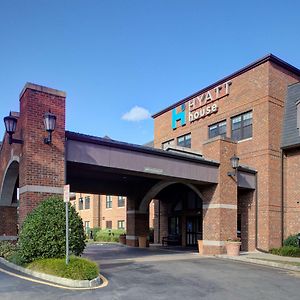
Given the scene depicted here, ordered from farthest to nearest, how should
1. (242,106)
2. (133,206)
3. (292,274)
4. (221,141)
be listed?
(133,206) < (242,106) < (221,141) < (292,274)

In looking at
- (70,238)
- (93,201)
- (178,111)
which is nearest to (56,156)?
(70,238)

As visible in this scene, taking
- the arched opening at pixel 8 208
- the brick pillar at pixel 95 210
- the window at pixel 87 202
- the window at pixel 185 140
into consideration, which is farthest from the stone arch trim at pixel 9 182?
the window at pixel 87 202

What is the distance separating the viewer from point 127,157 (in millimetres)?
17516

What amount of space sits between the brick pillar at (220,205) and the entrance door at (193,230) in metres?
6.95

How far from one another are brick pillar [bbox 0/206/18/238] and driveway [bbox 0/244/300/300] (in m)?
7.51

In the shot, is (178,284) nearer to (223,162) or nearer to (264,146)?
(223,162)

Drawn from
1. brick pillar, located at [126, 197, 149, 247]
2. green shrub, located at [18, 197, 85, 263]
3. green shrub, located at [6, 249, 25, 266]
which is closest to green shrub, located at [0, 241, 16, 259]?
green shrub, located at [6, 249, 25, 266]

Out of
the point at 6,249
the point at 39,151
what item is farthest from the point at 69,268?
the point at 6,249

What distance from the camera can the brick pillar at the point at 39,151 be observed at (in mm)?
14211

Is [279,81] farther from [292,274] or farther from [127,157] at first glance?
[292,274]

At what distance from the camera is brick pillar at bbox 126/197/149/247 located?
27656mm

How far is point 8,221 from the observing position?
2066 cm

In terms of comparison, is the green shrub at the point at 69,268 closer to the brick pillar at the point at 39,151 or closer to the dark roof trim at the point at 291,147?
the brick pillar at the point at 39,151

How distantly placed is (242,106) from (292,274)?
1310 cm
